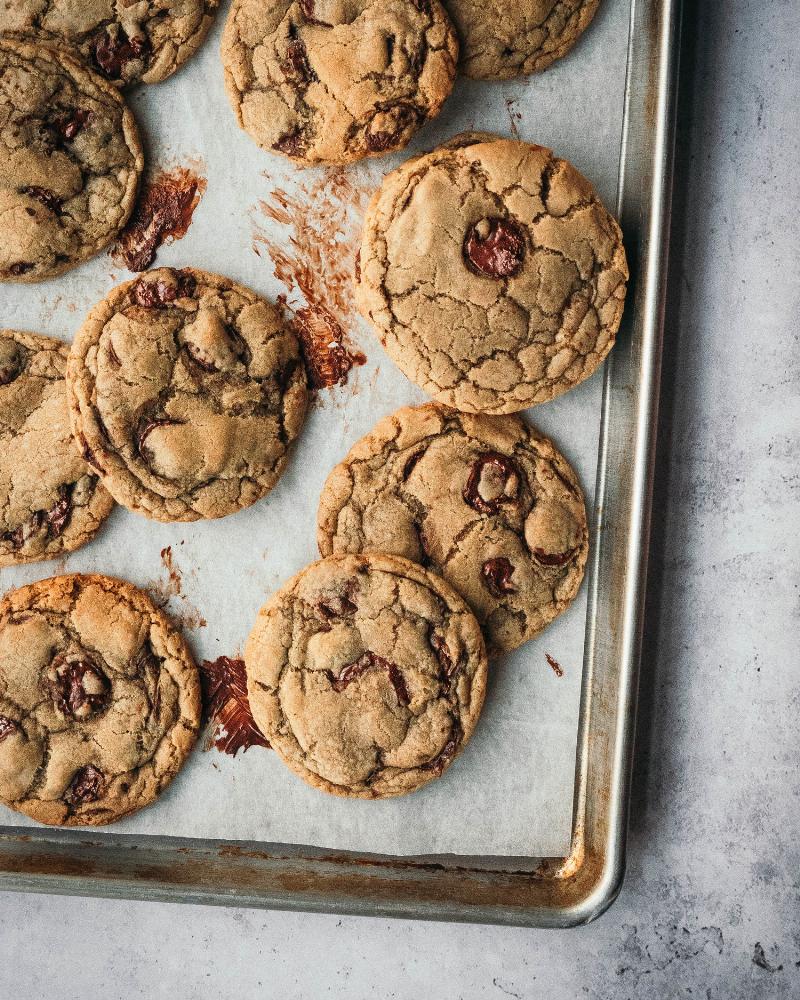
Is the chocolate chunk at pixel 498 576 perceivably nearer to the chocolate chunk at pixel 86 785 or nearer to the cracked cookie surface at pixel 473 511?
the cracked cookie surface at pixel 473 511

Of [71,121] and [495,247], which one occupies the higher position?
[71,121]

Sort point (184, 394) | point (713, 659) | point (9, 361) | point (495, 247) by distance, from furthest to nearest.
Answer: point (713, 659) → point (9, 361) → point (184, 394) → point (495, 247)

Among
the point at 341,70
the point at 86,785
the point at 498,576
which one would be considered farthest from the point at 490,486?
the point at 86,785

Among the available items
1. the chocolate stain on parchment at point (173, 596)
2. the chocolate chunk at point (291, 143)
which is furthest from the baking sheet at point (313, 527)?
the chocolate chunk at point (291, 143)

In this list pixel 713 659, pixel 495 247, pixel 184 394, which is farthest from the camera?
pixel 713 659

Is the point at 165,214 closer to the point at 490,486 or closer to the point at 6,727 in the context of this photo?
the point at 490,486

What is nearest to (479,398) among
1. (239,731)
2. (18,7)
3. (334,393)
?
(334,393)
